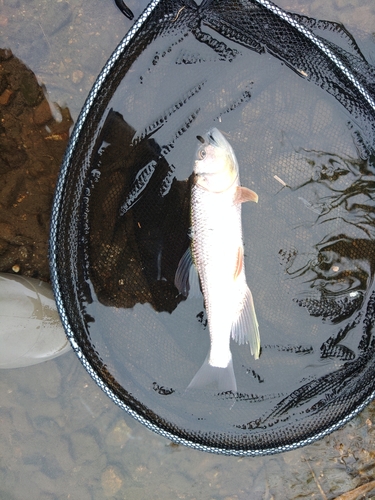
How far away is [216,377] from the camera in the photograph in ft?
6.58

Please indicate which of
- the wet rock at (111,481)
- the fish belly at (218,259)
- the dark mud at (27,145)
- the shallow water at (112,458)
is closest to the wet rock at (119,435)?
the shallow water at (112,458)

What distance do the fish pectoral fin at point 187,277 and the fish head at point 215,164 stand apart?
33 centimetres

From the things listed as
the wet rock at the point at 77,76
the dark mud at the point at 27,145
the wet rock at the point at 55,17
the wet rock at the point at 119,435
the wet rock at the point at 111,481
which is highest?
the wet rock at the point at 55,17

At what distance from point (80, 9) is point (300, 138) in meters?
1.36

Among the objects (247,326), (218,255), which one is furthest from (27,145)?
(247,326)

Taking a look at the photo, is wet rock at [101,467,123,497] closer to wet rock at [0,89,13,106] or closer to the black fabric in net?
the black fabric in net

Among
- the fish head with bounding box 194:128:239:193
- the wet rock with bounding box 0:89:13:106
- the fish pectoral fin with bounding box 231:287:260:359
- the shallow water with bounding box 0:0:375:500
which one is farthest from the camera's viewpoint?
the shallow water with bounding box 0:0:375:500

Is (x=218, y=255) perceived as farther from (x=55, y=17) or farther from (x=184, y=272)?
(x=55, y=17)

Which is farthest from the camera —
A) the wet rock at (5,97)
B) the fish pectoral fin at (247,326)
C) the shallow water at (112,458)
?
the shallow water at (112,458)

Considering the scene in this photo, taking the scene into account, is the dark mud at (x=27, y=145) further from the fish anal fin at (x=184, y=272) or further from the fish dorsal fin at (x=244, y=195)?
the fish dorsal fin at (x=244, y=195)

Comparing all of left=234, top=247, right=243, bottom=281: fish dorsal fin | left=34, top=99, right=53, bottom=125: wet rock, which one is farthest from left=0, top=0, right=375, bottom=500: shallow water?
left=34, top=99, right=53, bottom=125: wet rock

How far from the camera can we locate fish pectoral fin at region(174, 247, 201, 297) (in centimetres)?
196

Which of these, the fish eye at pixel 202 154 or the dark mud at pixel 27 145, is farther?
the dark mud at pixel 27 145

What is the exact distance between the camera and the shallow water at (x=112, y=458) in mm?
2561
